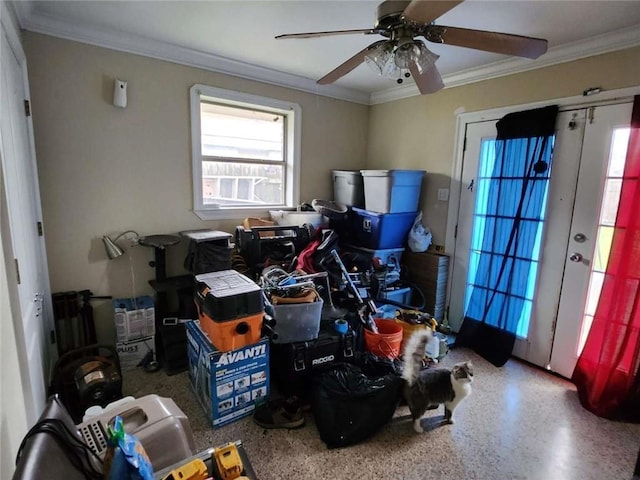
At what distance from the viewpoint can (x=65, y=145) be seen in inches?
94.1

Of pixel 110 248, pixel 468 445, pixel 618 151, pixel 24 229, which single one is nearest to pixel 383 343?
pixel 468 445

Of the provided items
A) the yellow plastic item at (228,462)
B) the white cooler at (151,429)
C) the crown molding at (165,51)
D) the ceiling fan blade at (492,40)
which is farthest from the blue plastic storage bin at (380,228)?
the yellow plastic item at (228,462)

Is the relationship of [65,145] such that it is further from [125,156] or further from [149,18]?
[149,18]

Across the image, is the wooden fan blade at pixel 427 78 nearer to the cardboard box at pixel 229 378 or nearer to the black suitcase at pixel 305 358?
the black suitcase at pixel 305 358

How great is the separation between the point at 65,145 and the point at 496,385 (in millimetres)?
3586

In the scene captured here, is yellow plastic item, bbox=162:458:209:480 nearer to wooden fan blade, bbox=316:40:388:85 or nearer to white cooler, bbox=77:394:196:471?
white cooler, bbox=77:394:196:471

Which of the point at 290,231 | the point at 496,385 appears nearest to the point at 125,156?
the point at 290,231

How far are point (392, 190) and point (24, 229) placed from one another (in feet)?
8.76

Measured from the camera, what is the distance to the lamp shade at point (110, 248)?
2561 mm

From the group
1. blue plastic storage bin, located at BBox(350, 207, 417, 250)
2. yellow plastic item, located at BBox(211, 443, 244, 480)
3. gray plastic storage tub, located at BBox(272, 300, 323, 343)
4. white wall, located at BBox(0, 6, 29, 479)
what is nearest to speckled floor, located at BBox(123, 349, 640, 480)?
gray plastic storage tub, located at BBox(272, 300, 323, 343)

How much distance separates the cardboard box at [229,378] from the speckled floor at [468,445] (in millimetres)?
85

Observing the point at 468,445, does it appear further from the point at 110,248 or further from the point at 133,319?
the point at 110,248

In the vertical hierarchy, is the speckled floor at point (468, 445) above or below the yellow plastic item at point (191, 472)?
below

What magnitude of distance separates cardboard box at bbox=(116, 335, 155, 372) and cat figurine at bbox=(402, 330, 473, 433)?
75.1 inches
